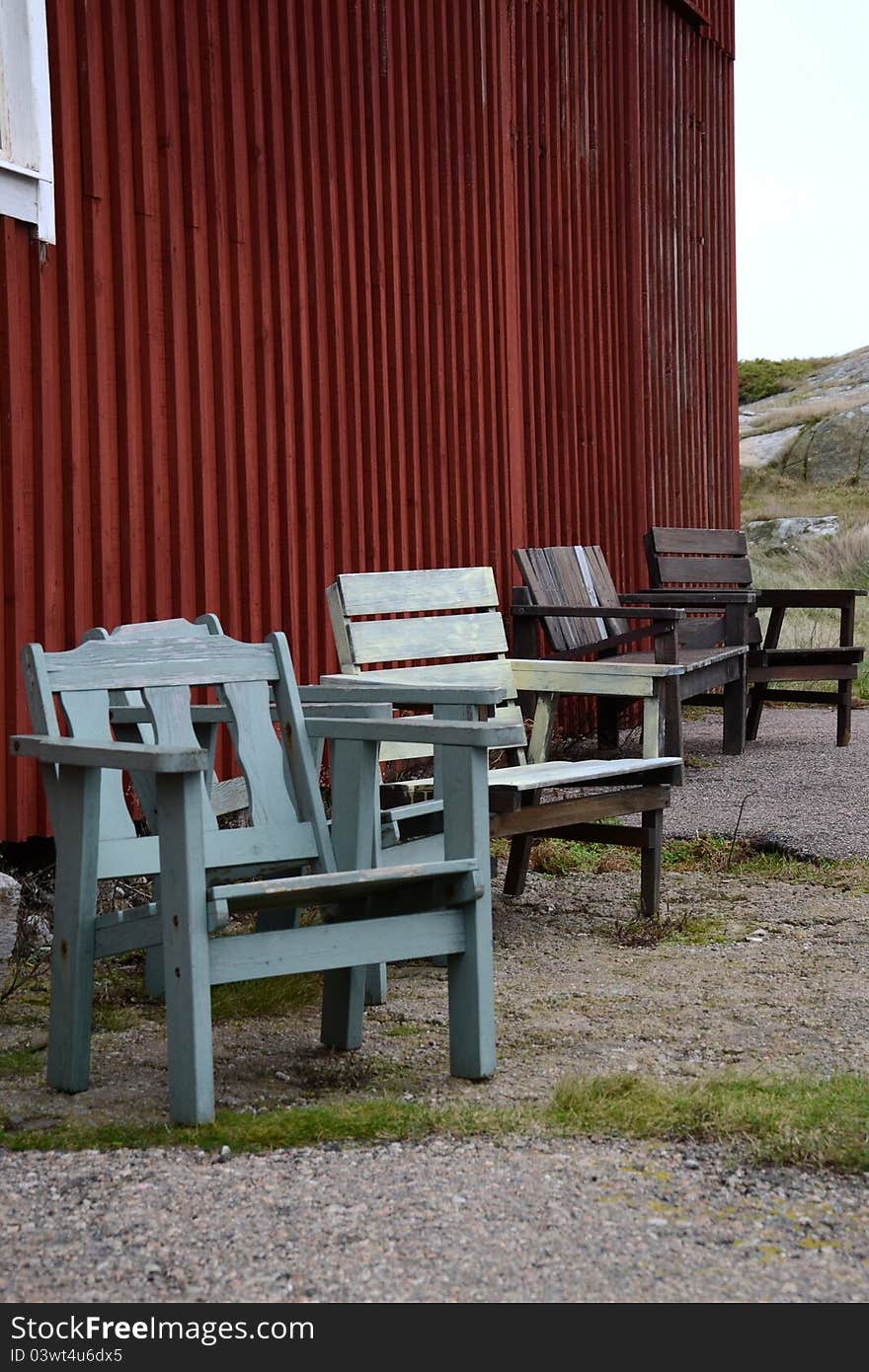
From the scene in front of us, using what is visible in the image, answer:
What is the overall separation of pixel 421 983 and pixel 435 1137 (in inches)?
54.1

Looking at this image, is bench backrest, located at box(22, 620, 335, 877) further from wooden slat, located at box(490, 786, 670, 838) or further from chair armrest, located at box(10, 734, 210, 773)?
wooden slat, located at box(490, 786, 670, 838)

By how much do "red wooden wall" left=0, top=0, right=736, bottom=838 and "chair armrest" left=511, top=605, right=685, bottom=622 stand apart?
63 cm

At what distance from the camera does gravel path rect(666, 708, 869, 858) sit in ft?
19.3

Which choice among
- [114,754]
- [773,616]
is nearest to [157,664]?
[114,754]

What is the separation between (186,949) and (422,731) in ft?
2.44

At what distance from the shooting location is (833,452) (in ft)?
110

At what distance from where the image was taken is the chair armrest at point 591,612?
6.68m

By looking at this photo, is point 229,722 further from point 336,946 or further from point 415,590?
point 415,590

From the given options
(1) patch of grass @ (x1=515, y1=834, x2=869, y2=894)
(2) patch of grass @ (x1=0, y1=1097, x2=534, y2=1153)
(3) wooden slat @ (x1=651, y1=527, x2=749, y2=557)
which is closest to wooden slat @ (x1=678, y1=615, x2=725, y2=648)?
→ (3) wooden slat @ (x1=651, y1=527, x2=749, y2=557)

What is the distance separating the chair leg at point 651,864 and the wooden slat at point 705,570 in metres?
4.27

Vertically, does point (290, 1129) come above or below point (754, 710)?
below

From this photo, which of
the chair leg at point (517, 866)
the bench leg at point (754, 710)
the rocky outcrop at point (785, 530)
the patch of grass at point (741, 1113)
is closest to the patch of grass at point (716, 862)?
the chair leg at point (517, 866)

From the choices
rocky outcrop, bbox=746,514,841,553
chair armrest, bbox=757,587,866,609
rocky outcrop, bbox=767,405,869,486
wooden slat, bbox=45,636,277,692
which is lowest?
Result: wooden slat, bbox=45,636,277,692
